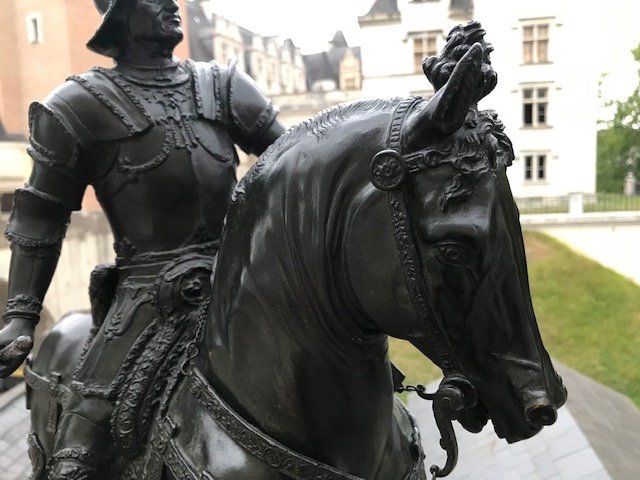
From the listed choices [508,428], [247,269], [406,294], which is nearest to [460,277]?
[406,294]

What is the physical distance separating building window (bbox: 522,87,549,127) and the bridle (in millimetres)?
18900

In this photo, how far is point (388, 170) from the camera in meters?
0.95

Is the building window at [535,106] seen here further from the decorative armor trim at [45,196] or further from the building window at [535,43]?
the decorative armor trim at [45,196]

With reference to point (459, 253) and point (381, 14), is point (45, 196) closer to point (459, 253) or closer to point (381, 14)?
point (459, 253)

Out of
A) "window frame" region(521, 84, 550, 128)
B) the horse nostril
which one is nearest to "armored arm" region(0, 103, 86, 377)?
the horse nostril

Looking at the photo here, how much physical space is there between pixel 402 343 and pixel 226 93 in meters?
8.09

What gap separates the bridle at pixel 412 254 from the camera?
0.95 metres

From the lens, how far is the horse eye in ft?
3.00

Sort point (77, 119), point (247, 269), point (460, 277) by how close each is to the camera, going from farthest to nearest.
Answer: point (77, 119), point (247, 269), point (460, 277)

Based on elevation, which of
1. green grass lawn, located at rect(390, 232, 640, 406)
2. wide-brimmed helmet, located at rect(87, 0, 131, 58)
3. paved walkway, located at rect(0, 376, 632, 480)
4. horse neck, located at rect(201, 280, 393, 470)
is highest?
wide-brimmed helmet, located at rect(87, 0, 131, 58)

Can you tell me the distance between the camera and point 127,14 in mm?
1719

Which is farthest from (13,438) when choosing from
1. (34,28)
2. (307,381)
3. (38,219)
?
(34,28)

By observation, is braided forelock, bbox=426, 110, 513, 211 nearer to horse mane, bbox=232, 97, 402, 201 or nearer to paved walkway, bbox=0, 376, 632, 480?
horse mane, bbox=232, 97, 402, 201

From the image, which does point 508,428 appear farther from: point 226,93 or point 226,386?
point 226,93
